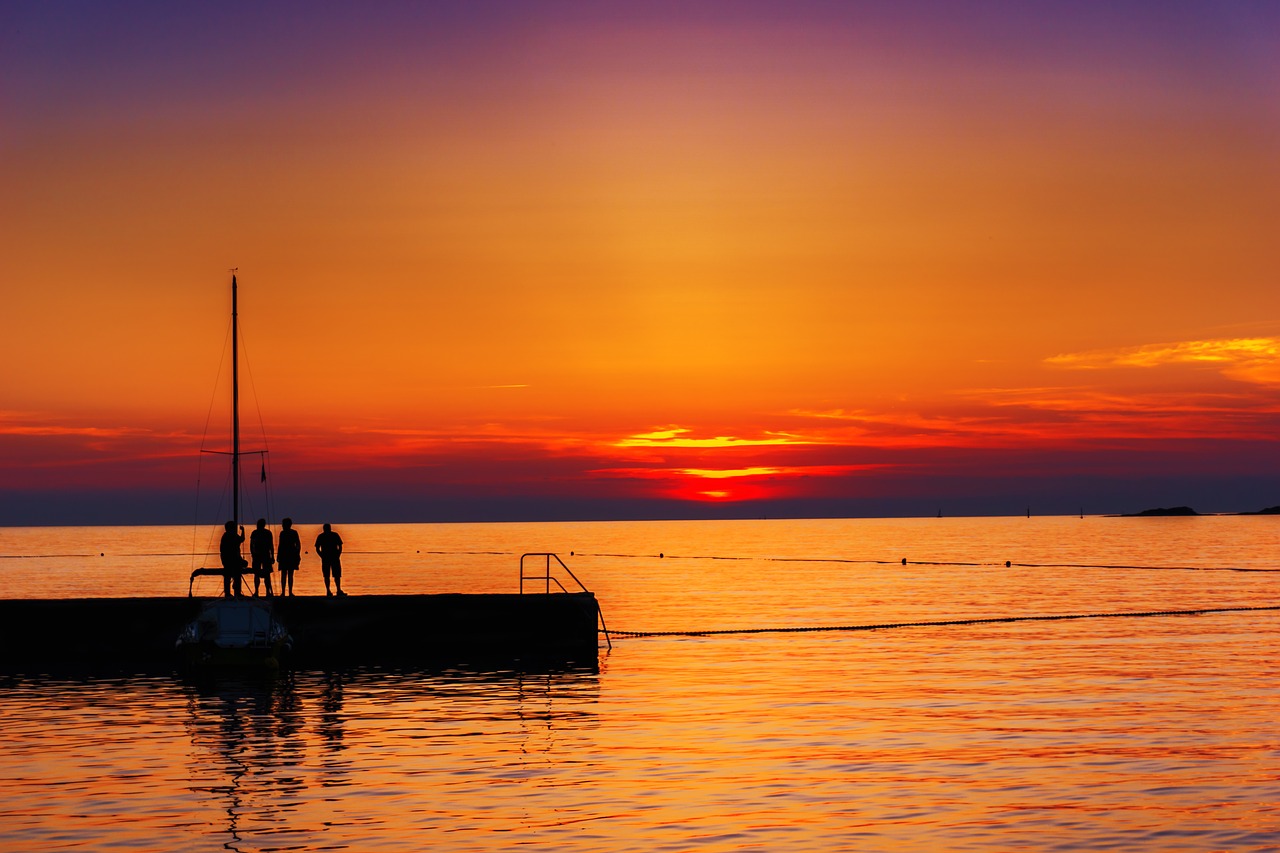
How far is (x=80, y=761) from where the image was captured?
28.5 metres

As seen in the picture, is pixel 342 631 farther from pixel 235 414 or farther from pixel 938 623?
pixel 938 623

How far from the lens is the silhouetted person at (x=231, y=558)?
4425 centimetres

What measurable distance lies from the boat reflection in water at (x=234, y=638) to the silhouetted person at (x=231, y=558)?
30.9 inches

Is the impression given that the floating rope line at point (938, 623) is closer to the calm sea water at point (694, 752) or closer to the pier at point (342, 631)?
the calm sea water at point (694, 752)

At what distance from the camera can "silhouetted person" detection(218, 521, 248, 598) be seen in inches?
1742

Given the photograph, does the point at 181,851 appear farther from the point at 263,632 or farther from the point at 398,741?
the point at 263,632

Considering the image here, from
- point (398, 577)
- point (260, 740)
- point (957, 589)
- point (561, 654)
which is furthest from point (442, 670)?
point (398, 577)

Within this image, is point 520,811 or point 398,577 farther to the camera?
point 398,577

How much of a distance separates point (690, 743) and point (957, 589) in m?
78.6

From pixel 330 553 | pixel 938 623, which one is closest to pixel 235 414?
pixel 330 553

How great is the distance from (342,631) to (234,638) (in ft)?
15.4

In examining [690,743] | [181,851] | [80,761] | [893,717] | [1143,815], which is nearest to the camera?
[181,851]

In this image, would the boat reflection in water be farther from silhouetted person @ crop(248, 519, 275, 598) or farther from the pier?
the pier

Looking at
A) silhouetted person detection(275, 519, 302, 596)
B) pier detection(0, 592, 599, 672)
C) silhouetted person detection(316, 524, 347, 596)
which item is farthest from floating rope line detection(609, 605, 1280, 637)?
silhouetted person detection(275, 519, 302, 596)
